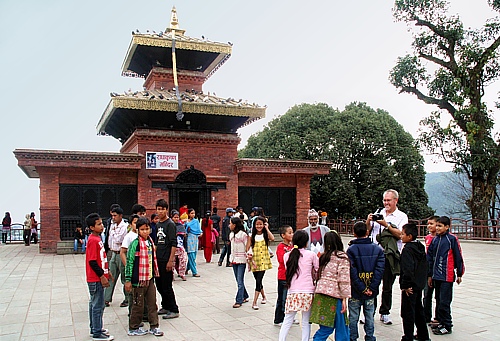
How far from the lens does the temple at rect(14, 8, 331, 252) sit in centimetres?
1598

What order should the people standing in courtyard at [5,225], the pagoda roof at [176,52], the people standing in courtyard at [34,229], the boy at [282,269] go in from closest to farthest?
the boy at [282,269] → the pagoda roof at [176,52] → the people standing in courtyard at [34,229] → the people standing in courtyard at [5,225]

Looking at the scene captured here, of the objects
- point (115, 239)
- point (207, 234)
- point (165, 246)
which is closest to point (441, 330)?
point (165, 246)

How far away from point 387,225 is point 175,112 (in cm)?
1266

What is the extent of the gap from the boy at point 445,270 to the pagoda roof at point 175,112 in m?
12.3

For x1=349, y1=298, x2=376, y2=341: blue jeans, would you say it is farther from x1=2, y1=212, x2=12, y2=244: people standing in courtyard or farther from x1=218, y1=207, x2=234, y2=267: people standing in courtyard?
x1=2, y1=212, x2=12, y2=244: people standing in courtyard

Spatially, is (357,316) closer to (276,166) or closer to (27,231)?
(276,166)

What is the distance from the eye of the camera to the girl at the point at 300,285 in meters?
5.14

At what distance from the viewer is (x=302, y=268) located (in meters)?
5.24

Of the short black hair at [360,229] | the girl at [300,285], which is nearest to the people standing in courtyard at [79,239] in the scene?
the girl at [300,285]

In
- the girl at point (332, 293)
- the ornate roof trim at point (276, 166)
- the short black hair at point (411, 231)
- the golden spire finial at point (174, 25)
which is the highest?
the golden spire finial at point (174, 25)

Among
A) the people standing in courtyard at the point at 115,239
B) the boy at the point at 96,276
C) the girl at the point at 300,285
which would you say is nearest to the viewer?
the girl at the point at 300,285

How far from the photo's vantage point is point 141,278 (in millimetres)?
6113

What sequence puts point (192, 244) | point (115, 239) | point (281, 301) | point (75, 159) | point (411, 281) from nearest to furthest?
1. point (411, 281)
2. point (281, 301)
3. point (115, 239)
4. point (192, 244)
5. point (75, 159)

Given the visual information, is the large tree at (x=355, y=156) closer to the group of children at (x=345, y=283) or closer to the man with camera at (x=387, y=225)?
the man with camera at (x=387, y=225)
